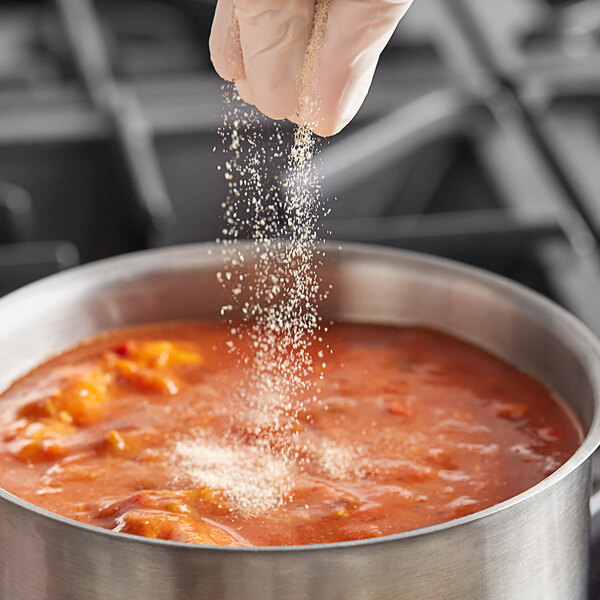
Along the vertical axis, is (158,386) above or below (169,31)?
below

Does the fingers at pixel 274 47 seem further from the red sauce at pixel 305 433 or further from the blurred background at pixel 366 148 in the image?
the blurred background at pixel 366 148

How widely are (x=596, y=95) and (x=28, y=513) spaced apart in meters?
2.10

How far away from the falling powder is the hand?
1 centimetres

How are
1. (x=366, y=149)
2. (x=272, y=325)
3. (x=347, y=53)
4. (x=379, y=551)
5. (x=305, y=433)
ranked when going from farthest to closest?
(x=366, y=149) < (x=272, y=325) < (x=305, y=433) < (x=347, y=53) < (x=379, y=551)

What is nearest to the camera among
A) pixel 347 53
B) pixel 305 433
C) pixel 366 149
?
pixel 347 53

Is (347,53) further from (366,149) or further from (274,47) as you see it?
(366,149)

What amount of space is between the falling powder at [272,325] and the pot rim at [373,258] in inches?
2.0

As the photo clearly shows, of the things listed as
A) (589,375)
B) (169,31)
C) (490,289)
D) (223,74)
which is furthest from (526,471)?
(169,31)

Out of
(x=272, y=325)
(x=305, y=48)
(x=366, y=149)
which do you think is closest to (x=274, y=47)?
(x=305, y=48)

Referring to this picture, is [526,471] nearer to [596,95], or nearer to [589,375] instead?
[589,375]

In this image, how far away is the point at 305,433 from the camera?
1259 mm

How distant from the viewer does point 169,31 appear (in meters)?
2.95

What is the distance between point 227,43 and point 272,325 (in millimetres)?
419

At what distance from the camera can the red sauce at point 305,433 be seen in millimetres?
1086
